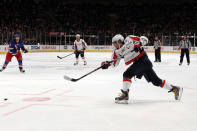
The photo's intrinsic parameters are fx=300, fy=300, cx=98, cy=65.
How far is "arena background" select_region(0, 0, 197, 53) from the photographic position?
25.2 metres

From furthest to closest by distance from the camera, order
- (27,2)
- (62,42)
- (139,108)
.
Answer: (27,2) → (62,42) → (139,108)

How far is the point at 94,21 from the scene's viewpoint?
114 feet

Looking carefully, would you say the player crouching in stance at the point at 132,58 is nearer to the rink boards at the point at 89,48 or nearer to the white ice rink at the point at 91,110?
the white ice rink at the point at 91,110

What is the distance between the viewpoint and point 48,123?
3.41 metres

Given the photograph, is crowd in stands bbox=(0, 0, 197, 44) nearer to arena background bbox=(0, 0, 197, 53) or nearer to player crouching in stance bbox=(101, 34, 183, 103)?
arena background bbox=(0, 0, 197, 53)

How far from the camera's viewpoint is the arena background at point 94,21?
25.2 m

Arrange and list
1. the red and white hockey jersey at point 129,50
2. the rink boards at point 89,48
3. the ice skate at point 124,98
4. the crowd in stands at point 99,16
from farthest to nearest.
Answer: the crowd in stands at point 99,16, the rink boards at point 89,48, the ice skate at point 124,98, the red and white hockey jersey at point 129,50

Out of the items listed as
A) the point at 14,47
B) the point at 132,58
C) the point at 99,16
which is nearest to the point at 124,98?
the point at 132,58

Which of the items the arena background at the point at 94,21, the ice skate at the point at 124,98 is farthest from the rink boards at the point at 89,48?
the ice skate at the point at 124,98

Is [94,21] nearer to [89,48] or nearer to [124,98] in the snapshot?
[89,48]

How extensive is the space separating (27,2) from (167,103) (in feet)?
103

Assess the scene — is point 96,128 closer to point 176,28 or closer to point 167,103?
point 167,103

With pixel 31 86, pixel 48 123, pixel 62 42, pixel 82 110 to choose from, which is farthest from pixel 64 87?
pixel 62 42

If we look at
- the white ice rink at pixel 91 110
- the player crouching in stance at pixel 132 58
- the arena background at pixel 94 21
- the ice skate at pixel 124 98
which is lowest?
the white ice rink at pixel 91 110
